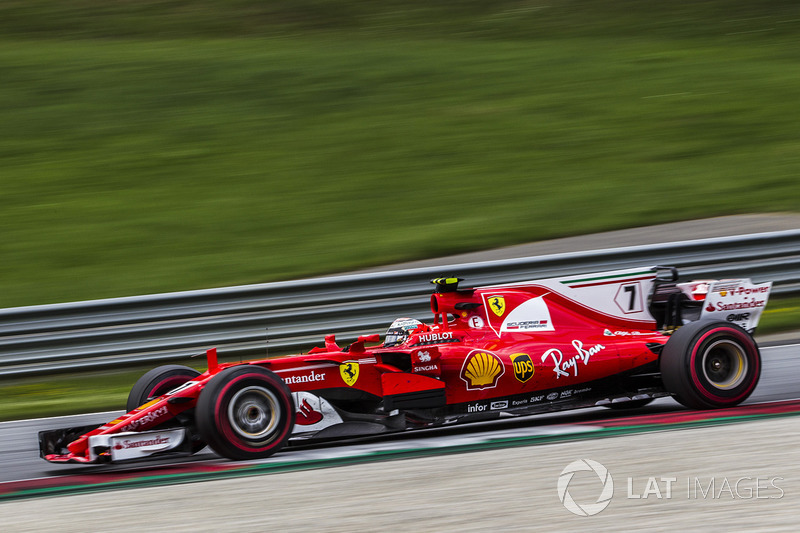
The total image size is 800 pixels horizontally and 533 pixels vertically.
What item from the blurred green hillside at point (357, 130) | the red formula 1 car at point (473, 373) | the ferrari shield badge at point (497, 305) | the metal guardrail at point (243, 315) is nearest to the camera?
the red formula 1 car at point (473, 373)

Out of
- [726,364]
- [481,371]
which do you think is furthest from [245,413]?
[726,364]

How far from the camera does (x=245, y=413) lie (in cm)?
625

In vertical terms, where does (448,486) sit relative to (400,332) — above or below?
below

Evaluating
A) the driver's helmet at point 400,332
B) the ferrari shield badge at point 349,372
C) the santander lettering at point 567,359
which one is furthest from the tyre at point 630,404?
the ferrari shield badge at point 349,372

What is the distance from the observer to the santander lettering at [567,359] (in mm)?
7273

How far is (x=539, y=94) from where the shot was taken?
18031 millimetres

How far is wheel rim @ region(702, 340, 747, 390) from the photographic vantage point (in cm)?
731

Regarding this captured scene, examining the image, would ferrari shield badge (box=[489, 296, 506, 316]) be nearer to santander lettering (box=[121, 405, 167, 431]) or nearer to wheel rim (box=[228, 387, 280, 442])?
wheel rim (box=[228, 387, 280, 442])

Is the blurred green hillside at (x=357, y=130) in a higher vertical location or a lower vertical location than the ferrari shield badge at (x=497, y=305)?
higher

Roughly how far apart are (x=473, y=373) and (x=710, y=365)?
1764 millimetres

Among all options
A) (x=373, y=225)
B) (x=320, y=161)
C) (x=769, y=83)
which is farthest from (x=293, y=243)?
(x=769, y=83)

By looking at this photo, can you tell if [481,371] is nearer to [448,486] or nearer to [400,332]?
[400,332]

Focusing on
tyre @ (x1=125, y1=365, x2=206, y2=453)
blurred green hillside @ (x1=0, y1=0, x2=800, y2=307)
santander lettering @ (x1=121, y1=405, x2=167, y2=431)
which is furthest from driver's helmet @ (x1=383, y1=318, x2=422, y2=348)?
blurred green hillside @ (x1=0, y1=0, x2=800, y2=307)

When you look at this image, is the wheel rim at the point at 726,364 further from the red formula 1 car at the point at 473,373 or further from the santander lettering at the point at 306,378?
the santander lettering at the point at 306,378
